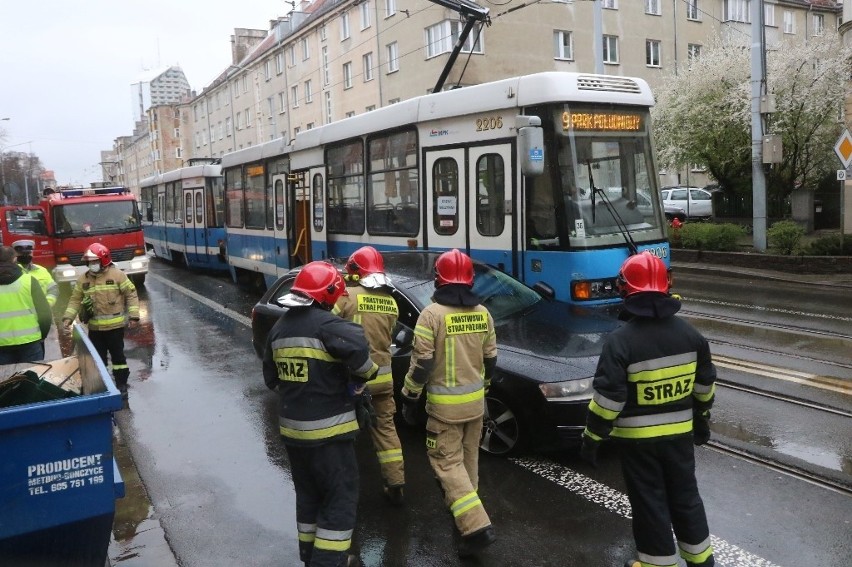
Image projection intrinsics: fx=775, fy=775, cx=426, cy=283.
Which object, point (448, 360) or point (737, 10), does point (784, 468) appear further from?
point (737, 10)

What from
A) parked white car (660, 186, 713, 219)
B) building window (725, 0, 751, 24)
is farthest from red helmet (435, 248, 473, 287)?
building window (725, 0, 751, 24)

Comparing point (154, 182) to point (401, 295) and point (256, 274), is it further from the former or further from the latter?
point (401, 295)

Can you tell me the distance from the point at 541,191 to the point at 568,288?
1169 millimetres

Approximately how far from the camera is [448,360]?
464 centimetres

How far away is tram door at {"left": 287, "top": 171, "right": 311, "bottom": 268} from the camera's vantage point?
1398cm

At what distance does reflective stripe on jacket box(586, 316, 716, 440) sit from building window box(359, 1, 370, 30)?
38.2 metres

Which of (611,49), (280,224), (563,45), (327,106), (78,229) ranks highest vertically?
(611,49)

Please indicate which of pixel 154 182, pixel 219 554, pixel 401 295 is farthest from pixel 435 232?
pixel 154 182

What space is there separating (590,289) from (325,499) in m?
5.24

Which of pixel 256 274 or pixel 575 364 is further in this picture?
pixel 256 274

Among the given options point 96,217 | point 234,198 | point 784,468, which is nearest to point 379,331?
point 784,468

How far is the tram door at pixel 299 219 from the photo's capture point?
45.9 feet

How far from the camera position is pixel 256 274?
57.0 ft

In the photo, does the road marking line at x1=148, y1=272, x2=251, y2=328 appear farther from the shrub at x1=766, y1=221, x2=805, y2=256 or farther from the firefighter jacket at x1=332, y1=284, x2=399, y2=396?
the shrub at x1=766, y1=221, x2=805, y2=256
